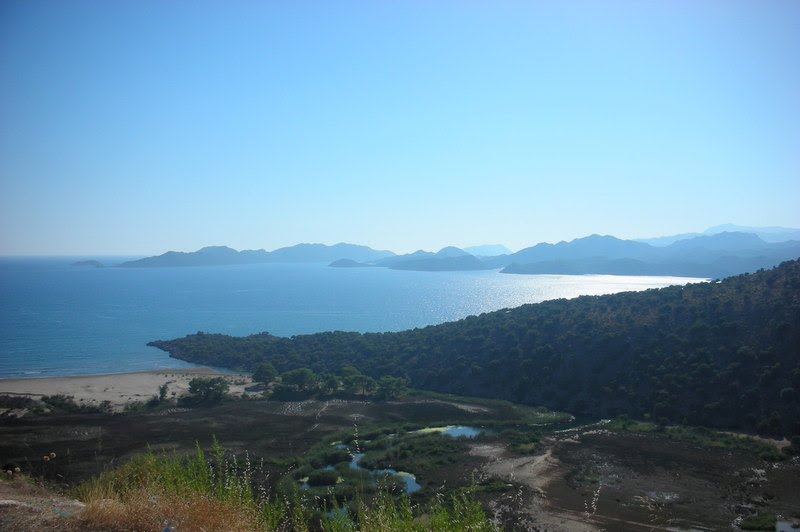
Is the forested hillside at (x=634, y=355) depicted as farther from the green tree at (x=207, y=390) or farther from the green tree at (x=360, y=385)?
the green tree at (x=207, y=390)

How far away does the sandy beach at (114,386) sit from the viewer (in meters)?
42.2

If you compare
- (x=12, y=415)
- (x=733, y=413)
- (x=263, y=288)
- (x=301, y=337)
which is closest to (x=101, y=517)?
(x=733, y=413)

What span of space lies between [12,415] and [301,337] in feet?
110

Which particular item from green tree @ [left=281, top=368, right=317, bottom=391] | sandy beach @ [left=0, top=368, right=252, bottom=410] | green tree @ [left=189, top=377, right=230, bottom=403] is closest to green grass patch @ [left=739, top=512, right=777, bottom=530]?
green tree @ [left=281, top=368, right=317, bottom=391]

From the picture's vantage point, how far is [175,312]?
4131 inches

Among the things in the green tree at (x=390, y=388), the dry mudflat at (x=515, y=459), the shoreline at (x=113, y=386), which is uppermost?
the dry mudflat at (x=515, y=459)

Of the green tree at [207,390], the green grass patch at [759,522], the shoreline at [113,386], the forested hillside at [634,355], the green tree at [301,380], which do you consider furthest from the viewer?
the green tree at [301,380]

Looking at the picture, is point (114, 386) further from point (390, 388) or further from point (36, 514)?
point (36, 514)

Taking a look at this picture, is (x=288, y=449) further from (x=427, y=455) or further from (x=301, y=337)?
(x=301, y=337)

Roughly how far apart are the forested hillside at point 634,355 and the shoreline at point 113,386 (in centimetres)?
939

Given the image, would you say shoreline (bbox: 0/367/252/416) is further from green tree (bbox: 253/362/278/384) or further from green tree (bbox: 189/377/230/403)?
green tree (bbox: 189/377/230/403)

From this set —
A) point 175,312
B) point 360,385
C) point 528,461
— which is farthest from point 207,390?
point 175,312

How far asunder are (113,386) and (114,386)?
0.09 m

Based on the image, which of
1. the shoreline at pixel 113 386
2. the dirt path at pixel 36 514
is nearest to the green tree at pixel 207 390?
the shoreline at pixel 113 386
